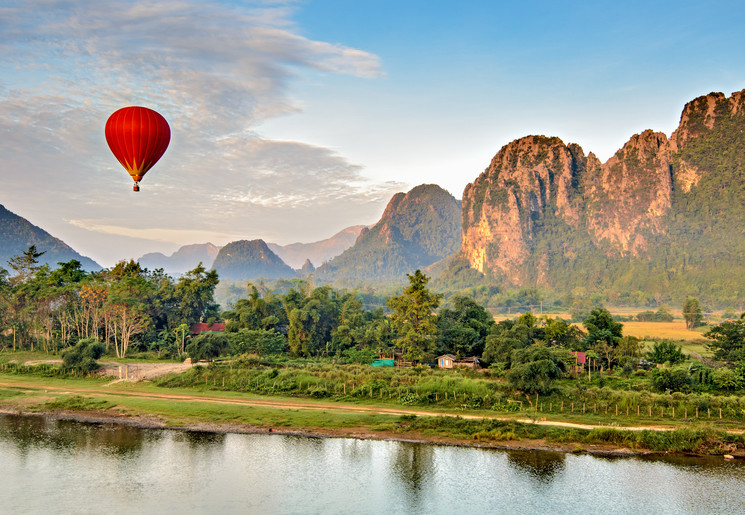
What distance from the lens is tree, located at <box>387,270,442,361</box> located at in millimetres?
31688

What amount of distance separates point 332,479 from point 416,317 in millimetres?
18244

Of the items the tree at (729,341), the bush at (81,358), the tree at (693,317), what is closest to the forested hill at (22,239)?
the bush at (81,358)

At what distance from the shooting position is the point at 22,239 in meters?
130

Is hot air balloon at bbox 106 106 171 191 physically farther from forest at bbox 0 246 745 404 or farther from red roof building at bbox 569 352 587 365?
red roof building at bbox 569 352 587 365

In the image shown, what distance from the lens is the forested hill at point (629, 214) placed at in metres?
95.3

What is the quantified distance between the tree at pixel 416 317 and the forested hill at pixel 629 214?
67214 millimetres

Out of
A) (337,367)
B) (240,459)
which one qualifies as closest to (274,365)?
(337,367)

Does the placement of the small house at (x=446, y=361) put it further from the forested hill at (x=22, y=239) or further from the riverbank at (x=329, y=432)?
the forested hill at (x=22, y=239)

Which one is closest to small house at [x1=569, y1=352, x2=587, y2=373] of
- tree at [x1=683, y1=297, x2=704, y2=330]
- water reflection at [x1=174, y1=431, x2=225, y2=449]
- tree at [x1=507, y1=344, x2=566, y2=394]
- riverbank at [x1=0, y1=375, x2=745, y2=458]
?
tree at [x1=507, y1=344, x2=566, y2=394]

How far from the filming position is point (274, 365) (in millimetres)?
30312

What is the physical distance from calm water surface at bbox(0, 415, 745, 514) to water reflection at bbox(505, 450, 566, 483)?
0.10 ft

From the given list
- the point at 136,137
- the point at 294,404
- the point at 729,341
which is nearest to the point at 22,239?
the point at 136,137

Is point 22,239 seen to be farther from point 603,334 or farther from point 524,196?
point 603,334

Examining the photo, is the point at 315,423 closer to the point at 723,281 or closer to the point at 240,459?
the point at 240,459
